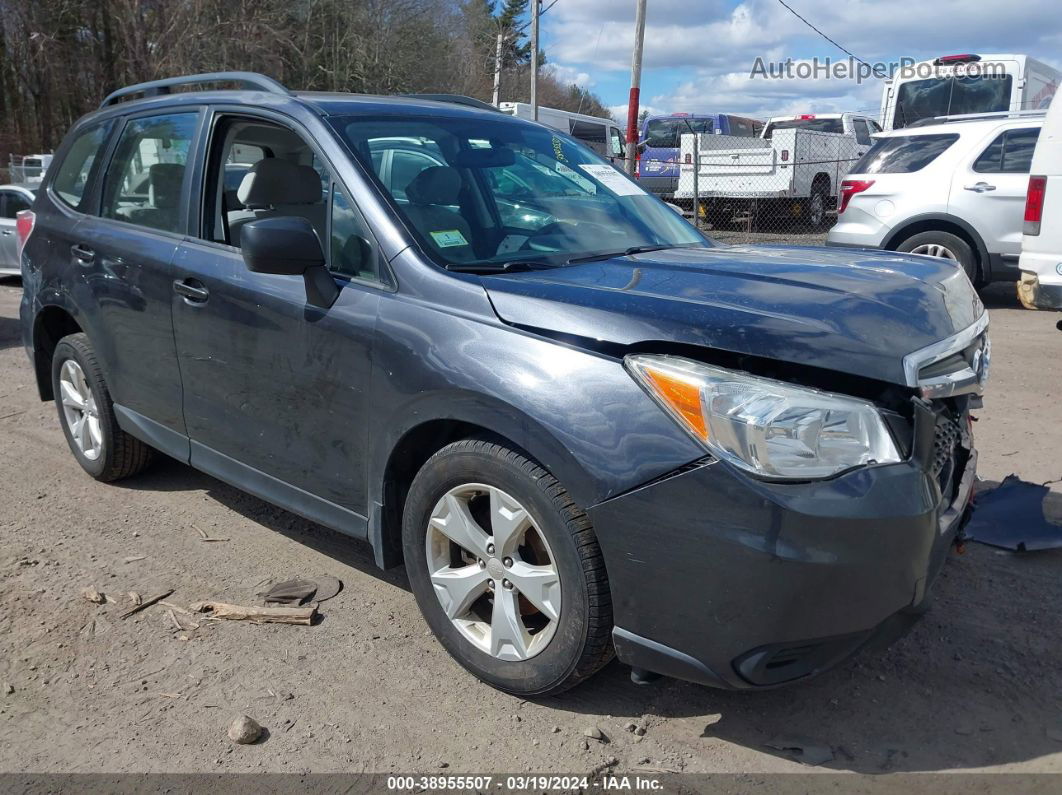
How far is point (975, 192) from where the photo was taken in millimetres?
9547

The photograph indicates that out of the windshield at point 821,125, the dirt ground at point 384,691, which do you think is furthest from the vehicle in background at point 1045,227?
the windshield at point 821,125

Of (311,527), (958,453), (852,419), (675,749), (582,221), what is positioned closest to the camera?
(852,419)

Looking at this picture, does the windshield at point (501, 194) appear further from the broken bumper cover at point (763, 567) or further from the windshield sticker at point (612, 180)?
the broken bumper cover at point (763, 567)

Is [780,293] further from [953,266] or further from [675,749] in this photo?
[675,749]

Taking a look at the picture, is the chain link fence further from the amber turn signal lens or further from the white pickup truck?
the amber turn signal lens

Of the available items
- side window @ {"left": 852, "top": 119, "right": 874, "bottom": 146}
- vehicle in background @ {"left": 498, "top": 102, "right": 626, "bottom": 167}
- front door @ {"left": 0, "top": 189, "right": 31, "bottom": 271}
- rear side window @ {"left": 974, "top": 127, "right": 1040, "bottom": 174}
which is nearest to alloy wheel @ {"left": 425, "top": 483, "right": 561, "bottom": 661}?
rear side window @ {"left": 974, "top": 127, "right": 1040, "bottom": 174}

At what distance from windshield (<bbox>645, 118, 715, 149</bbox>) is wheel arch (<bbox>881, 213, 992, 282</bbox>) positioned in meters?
12.7

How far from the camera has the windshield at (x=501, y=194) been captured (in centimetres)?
322

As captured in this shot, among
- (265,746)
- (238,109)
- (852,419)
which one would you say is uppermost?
(238,109)

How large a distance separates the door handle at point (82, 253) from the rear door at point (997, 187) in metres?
8.37

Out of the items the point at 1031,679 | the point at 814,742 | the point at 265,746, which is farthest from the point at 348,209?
the point at 1031,679

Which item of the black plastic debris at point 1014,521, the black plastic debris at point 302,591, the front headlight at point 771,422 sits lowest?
the black plastic debris at point 302,591

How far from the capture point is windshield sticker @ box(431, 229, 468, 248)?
10.3 ft

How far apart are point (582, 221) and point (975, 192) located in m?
7.47
